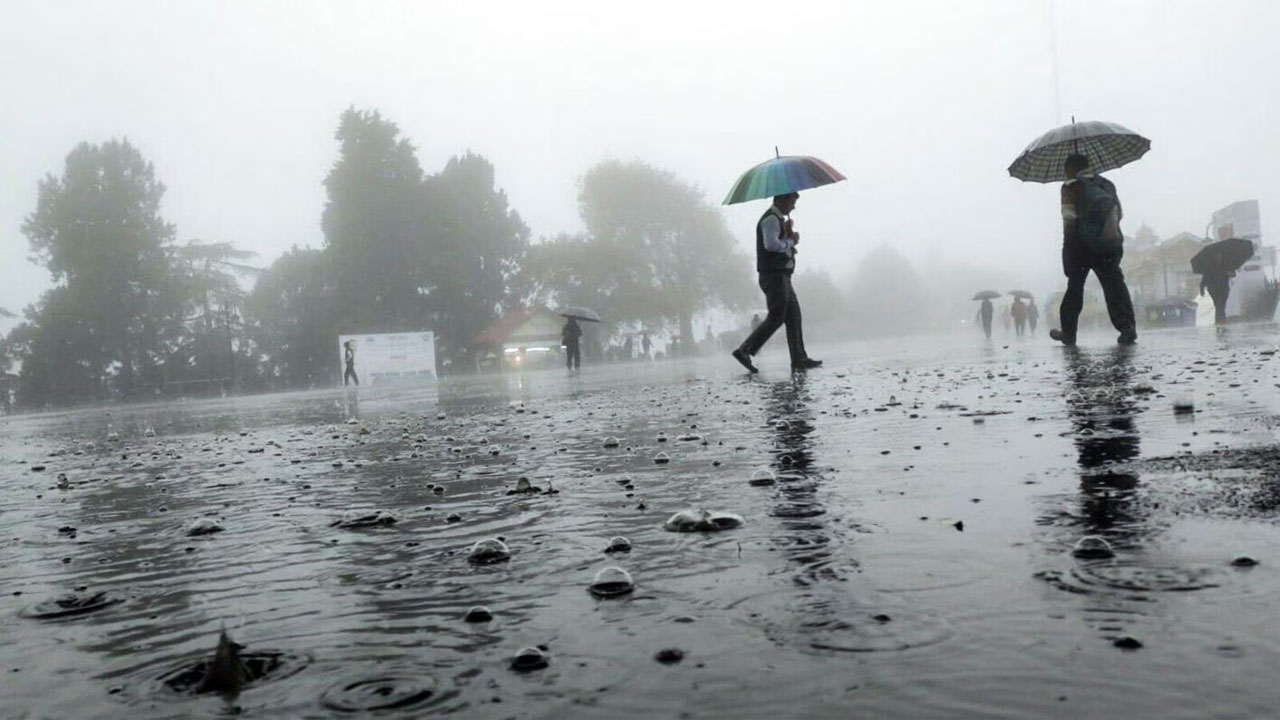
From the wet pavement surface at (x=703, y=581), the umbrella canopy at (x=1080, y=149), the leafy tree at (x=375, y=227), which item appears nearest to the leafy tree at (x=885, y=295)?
the leafy tree at (x=375, y=227)

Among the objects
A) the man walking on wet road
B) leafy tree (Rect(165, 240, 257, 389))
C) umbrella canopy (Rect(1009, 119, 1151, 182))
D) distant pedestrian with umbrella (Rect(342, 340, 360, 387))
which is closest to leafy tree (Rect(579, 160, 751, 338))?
leafy tree (Rect(165, 240, 257, 389))

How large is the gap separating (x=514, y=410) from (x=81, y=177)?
56.3 metres

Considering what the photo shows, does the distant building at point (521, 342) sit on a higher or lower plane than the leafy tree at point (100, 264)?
lower

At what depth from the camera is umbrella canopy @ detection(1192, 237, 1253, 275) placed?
23.5 meters

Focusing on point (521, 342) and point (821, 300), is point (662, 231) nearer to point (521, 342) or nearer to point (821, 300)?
point (521, 342)

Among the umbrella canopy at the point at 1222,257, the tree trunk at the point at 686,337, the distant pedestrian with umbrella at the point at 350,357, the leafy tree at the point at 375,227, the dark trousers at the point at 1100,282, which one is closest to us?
the dark trousers at the point at 1100,282

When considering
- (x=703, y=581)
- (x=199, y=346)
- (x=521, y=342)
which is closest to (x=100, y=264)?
(x=199, y=346)

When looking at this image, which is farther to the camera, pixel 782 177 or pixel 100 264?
pixel 100 264

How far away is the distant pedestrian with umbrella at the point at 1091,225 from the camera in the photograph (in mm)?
11070

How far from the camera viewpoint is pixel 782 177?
12.8 m

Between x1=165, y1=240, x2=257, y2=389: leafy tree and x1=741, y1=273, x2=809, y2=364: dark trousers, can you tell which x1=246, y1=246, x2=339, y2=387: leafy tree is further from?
x1=741, y1=273, x2=809, y2=364: dark trousers

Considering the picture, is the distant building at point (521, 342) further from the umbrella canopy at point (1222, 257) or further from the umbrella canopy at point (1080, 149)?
the umbrella canopy at point (1080, 149)

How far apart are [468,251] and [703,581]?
2585 inches

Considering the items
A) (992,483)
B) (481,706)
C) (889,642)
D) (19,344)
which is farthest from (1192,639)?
(19,344)
